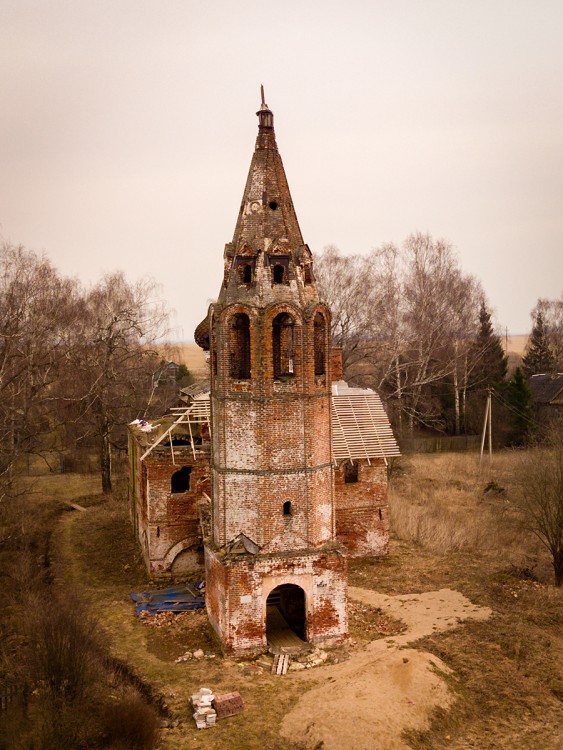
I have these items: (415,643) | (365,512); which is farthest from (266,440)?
(365,512)

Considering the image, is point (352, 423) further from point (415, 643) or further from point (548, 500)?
point (415, 643)

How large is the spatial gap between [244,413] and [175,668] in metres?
5.54

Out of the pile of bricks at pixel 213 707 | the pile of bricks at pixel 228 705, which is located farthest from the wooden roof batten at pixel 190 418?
the pile of bricks at pixel 228 705

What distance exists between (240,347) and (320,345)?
6.10ft

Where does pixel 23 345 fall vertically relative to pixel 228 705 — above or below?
above

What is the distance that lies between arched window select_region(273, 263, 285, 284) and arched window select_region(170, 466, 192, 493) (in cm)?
788

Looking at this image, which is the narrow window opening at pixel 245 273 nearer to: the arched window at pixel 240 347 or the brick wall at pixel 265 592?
the arched window at pixel 240 347

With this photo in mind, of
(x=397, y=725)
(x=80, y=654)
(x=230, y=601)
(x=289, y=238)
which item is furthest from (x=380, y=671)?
(x=289, y=238)

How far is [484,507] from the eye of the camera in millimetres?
27516

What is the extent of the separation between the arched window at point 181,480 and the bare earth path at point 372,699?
7995 mm

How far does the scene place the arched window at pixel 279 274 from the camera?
46.4 ft

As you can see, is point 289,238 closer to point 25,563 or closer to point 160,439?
point 160,439

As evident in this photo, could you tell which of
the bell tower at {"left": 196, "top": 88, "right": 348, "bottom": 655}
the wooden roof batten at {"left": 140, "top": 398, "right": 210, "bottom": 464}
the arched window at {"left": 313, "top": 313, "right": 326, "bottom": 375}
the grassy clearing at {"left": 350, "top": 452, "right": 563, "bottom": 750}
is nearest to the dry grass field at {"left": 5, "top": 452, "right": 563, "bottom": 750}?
the grassy clearing at {"left": 350, "top": 452, "right": 563, "bottom": 750}

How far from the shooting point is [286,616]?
16.1 meters
